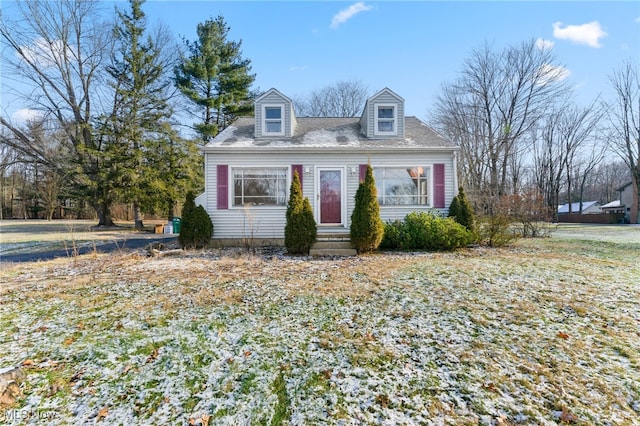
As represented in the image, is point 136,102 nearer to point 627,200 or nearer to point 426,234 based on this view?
point 426,234

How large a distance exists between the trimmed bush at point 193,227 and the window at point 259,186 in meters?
1.17

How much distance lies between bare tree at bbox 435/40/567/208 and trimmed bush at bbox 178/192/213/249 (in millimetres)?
16880

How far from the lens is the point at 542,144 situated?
95.4ft

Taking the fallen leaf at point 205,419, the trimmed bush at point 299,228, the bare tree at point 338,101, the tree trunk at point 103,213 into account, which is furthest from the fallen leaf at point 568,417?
the bare tree at point 338,101

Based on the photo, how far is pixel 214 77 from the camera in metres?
19.6

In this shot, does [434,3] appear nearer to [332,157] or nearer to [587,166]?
[332,157]

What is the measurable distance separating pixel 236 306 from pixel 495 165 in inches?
826

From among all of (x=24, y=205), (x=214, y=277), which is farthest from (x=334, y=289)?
(x=24, y=205)

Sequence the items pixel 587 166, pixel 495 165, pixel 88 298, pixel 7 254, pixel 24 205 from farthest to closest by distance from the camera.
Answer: pixel 587 166 < pixel 24 205 < pixel 495 165 < pixel 7 254 < pixel 88 298

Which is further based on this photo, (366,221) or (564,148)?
(564,148)

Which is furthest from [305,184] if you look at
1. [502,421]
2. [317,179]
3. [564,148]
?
[564,148]

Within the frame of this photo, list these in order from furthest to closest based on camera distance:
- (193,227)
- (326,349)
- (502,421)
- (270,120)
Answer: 1. (270,120)
2. (193,227)
3. (326,349)
4. (502,421)

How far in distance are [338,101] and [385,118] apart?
1878 cm

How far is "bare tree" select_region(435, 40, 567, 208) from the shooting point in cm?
1931
